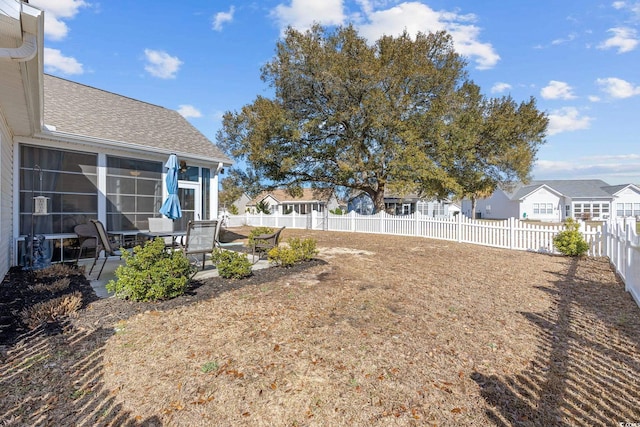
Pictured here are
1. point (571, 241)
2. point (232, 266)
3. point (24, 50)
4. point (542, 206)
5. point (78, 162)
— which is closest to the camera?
point (24, 50)

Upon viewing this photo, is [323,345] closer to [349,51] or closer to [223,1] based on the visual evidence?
[223,1]

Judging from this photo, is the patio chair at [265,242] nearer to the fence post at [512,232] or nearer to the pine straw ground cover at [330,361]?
the pine straw ground cover at [330,361]

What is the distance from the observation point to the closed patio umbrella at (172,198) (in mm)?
7691

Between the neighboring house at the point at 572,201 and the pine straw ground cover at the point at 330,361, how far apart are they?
109 ft

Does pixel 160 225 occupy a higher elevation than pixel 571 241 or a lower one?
higher

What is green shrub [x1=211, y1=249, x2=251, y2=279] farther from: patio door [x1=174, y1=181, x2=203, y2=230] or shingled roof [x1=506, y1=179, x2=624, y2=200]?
shingled roof [x1=506, y1=179, x2=624, y2=200]

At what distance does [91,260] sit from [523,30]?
15.7m

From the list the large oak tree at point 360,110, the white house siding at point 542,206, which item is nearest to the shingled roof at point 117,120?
the large oak tree at point 360,110

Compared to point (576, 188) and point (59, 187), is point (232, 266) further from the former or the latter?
point (576, 188)

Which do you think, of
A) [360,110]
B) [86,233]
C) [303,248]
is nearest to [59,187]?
[86,233]

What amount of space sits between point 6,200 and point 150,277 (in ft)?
13.5

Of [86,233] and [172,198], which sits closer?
[86,233]

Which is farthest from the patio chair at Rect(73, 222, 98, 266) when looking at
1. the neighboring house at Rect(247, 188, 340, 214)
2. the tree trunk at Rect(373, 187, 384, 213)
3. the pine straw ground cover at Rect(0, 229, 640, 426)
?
the neighboring house at Rect(247, 188, 340, 214)

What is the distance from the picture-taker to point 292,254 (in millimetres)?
6633
